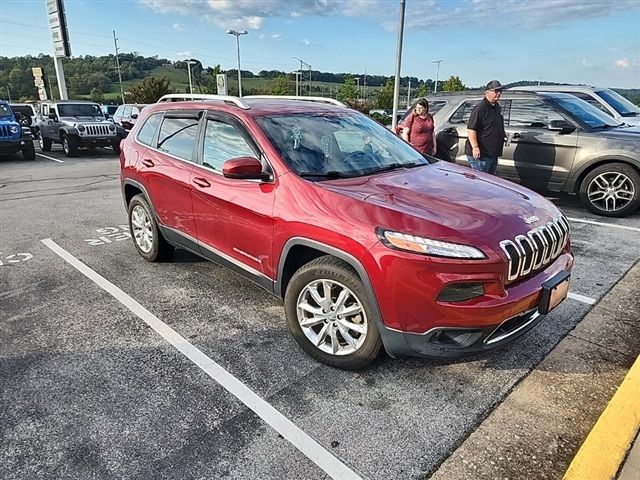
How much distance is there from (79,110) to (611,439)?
17472 millimetres

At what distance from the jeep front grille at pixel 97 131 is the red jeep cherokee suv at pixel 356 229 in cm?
1241

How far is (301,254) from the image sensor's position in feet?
10.1

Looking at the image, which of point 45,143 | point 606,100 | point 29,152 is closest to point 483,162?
point 606,100

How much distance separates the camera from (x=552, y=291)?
271 cm

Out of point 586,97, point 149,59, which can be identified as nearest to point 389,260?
point 586,97

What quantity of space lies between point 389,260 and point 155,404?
158 cm

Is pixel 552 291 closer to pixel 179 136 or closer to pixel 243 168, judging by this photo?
pixel 243 168

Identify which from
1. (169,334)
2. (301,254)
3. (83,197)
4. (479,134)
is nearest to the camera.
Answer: (301,254)

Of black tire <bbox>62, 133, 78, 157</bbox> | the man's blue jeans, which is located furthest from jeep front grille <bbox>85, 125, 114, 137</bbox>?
the man's blue jeans

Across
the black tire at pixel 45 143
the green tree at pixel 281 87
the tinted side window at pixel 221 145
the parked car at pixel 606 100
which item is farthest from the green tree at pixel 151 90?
the tinted side window at pixel 221 145

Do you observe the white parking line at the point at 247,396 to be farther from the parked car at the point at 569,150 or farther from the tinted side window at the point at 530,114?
the tinted side window at the point at 530,114

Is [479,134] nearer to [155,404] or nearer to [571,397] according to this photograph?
[571,397]

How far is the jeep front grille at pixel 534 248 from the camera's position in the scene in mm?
2521

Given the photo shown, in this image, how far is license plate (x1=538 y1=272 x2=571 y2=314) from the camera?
8.82 ft
